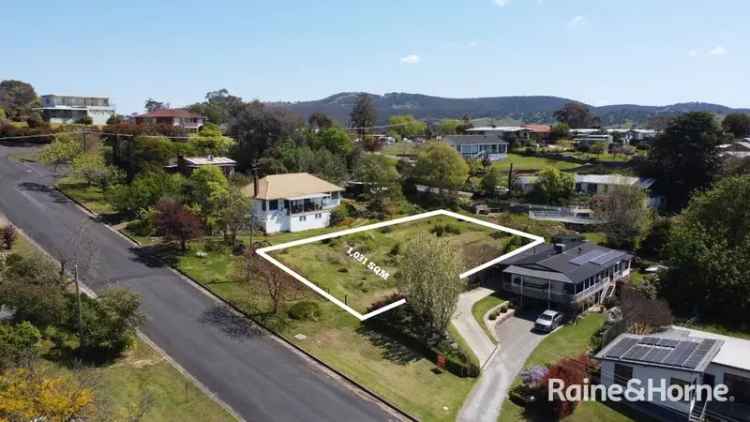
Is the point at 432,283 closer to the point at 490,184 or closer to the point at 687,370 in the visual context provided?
the point at 687,370

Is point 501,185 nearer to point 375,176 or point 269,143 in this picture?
point 375,176

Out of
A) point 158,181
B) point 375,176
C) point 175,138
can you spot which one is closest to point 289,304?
point 158,181

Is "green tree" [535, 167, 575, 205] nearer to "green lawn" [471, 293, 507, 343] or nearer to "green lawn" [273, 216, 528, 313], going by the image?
"green lawn" [273, 216, 528, 313]

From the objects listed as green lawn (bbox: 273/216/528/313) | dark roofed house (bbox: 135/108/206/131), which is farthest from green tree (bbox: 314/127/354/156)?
dark roofed house (bbox: 135/108/206/131)

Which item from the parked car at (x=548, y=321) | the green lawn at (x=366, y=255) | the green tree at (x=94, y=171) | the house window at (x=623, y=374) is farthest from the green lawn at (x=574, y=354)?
the green tree at (x=94, y=171)

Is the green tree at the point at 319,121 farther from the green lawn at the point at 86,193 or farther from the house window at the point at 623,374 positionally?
the house window at the point at 623,374

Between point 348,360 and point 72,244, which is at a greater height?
point 72,244
